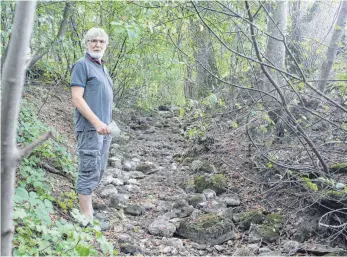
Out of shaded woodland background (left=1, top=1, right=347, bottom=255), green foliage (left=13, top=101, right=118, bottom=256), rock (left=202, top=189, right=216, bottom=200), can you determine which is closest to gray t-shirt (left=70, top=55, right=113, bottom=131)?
shaded woodland background (left=1, top=1, right=347, bottom=255)

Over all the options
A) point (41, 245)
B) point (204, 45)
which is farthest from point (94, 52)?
point (204, 45)

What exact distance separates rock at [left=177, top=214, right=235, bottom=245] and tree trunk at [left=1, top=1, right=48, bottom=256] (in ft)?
8.38

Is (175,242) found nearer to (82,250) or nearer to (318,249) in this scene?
(318,249)

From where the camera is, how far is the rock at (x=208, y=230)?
3389 mm

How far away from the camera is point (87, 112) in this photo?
10.3ft

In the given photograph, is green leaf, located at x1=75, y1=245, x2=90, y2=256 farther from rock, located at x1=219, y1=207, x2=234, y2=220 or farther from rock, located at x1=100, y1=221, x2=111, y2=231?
rock, located at x1=219, y1=207, x2=234, y2=220

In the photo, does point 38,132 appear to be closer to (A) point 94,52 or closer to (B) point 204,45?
(A) point 94,52

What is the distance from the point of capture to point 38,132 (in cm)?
428

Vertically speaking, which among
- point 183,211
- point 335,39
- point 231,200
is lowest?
point 183,211

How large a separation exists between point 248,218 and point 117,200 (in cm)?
151

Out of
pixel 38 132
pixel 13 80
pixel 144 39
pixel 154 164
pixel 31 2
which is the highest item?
pixel 144 39

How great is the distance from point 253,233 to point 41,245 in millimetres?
1934

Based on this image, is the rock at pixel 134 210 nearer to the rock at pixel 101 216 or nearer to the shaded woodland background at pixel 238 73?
the rock at pixel 101 216

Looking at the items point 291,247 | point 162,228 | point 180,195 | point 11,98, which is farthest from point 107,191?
point 11,98
